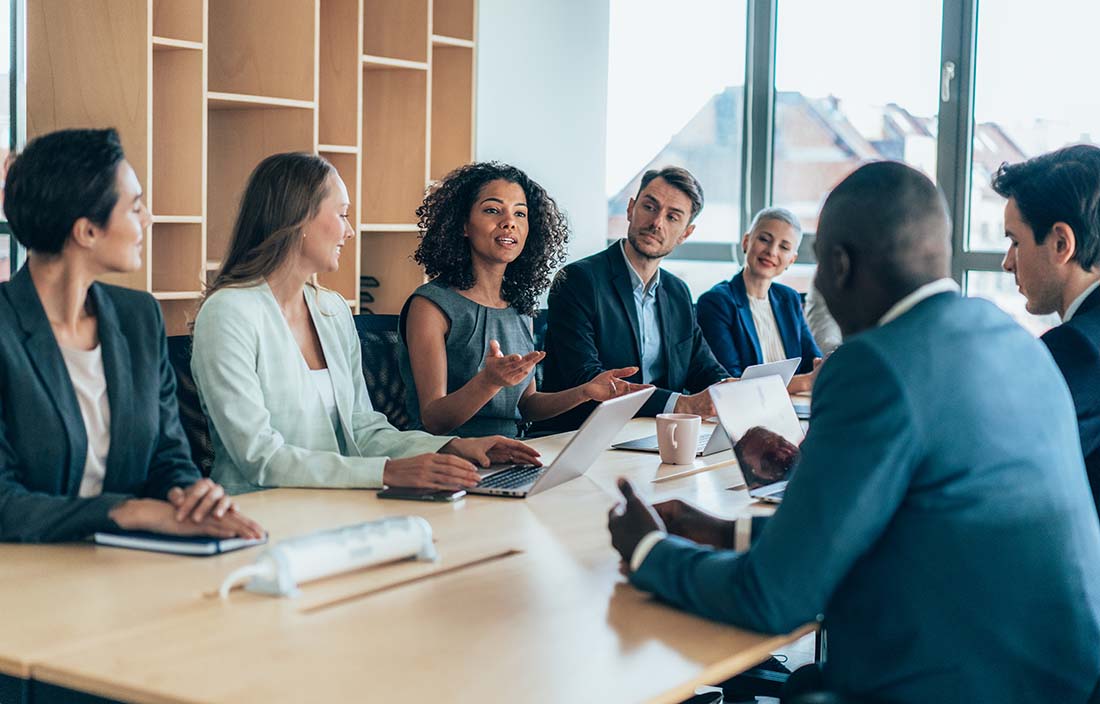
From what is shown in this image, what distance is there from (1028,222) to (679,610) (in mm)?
1360

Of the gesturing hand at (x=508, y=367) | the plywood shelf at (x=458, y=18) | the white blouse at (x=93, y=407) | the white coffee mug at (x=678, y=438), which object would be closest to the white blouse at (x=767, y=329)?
the plywood shelf at (x=458, y=18)

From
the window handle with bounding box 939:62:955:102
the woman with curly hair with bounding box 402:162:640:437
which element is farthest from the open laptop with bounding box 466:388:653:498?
the window handle with bounding box 939:62:955:102

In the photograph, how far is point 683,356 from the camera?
158 inches

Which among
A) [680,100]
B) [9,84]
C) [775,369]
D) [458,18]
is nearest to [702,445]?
[775,369]

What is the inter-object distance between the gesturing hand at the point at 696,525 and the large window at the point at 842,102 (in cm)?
384

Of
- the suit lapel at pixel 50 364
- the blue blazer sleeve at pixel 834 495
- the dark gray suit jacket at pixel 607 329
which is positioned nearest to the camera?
the blue blazer sleeve at pixel 834 495

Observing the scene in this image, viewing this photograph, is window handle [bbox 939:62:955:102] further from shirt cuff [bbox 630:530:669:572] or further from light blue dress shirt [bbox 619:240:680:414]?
shirt cuff [bbox 630:530:669:572]

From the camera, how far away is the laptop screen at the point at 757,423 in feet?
7.74

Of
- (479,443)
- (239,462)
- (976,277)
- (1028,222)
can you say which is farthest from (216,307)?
(976,277)

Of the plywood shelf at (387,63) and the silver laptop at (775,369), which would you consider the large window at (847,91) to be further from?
the silver laptop at (775,369)

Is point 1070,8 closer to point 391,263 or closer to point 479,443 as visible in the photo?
point 391,263

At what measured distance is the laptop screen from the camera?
7.74ft

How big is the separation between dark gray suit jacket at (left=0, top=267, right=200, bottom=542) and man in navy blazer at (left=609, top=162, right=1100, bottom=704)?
0.91 m

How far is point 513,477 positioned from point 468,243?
1148 millimetres
